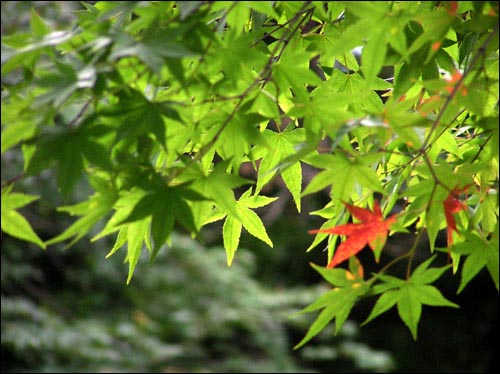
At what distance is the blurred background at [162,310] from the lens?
3.57 meters

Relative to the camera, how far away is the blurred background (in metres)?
3.57

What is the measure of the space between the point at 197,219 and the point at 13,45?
0.26 metres

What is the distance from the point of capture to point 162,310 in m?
4.46

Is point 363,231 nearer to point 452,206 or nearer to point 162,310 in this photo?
point 452,206

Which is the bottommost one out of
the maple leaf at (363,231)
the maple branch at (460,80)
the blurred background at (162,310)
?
the blurred background at (162,310)

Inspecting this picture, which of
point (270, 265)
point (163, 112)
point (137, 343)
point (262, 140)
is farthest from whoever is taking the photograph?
point (270, 265)

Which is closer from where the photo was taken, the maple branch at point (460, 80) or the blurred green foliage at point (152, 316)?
the maple branch at point (460, 80)

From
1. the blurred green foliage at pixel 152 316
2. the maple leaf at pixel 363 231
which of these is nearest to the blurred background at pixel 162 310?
the blurred green foliage at pixel 152 316

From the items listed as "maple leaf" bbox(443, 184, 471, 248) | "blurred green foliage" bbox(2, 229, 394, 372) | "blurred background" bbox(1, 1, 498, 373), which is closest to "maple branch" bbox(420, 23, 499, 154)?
"maple leaf" bbox(443, 184, 471, 248)

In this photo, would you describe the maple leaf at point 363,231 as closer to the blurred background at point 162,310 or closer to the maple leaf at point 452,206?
the maple leaf at point 452,206

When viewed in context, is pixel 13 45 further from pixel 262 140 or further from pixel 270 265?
pixel 270 265

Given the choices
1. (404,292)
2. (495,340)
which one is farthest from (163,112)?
(495,340)

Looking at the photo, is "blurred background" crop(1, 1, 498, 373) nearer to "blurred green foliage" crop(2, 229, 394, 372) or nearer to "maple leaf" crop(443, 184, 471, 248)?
"blurred green foliage" crop(2, 229, 394, 372)

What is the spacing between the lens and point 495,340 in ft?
16.4
